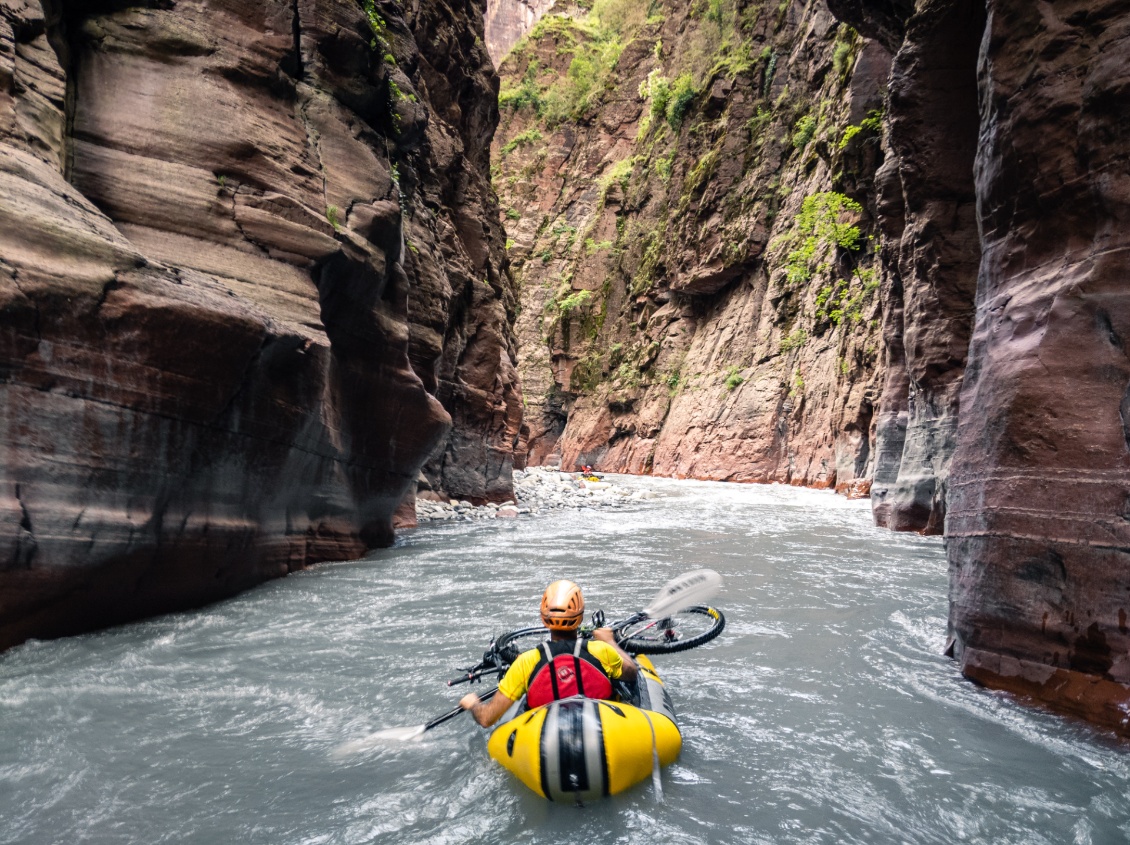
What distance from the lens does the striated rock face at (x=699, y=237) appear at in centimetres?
2009

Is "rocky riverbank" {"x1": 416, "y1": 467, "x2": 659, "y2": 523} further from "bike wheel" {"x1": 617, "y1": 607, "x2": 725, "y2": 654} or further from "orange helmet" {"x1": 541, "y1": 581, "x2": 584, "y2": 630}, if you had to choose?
"orange helmet" {"x1": 541, "y1": 581, "x2": 584, "y2": 630}

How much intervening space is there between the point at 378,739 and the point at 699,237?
3170 centimetres

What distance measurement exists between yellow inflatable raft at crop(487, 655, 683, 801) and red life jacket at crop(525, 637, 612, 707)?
15 centimetres

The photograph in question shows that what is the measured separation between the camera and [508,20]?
3371 inches

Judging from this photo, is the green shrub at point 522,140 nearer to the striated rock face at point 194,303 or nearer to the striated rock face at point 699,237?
the striated rock face at point 699,237

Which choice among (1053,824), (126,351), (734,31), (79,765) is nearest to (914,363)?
(1053,824)

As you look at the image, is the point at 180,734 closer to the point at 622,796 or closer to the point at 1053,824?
the point at 622,796

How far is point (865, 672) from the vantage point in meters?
4.50

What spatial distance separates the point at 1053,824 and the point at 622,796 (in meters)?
1.73

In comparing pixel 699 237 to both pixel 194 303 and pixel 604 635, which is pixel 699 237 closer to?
pixel 194 303

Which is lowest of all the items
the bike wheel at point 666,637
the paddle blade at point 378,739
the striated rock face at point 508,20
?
the paddle blade at point 378,739

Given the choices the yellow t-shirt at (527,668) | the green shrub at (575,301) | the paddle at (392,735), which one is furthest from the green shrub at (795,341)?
the paddle at (392,735)

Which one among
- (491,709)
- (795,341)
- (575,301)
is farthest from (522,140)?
(491,709)

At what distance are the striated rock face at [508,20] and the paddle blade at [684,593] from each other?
92.3 meters
